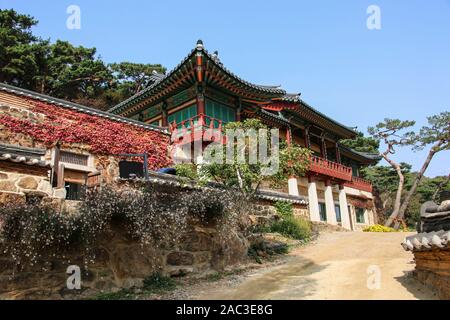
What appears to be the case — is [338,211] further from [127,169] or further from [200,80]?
[127,169]

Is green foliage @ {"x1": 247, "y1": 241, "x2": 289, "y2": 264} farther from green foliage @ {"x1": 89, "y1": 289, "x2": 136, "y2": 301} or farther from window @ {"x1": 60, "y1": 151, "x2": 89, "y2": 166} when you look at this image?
window @ {"x1": 60, "y1": 151, "x2": 89, "y2": 166}

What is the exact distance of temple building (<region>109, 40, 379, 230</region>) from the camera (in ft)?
57.1

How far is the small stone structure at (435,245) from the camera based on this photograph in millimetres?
4719

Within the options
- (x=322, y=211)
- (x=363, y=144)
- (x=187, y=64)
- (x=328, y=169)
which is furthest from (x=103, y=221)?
(x=363, y=144)

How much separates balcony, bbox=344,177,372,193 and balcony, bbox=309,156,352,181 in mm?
1932

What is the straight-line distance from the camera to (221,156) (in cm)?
1032

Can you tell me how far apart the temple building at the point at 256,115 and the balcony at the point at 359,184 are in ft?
0.26

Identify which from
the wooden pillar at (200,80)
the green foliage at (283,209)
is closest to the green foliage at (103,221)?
the green foliage at (283,209)

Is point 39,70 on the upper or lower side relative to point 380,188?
upper

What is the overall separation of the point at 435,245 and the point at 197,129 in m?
13.8

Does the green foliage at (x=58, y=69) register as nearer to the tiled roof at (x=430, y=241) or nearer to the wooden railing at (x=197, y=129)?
the wooden railing at (x=197, y=129)
